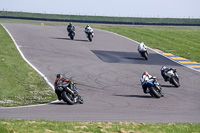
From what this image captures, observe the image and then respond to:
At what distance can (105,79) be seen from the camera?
2698cm

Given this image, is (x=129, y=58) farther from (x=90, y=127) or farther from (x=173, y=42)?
(x=90, y=127)

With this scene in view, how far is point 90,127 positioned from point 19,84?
1179cm

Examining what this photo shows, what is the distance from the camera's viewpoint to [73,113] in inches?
628

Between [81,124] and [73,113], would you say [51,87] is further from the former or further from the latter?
[81,124]

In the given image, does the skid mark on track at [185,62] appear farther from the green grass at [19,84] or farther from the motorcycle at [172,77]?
the green grass at [19,84]

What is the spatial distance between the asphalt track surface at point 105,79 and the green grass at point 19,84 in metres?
1.08

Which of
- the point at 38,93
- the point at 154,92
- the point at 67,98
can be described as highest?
the point at 67,98

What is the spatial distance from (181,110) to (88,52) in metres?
20.9

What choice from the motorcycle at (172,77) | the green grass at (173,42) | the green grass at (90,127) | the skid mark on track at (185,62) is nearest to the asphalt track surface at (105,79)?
the motorcycle at (172,77)

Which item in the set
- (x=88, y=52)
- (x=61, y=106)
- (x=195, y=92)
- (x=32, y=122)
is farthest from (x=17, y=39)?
(x=32, y=122)

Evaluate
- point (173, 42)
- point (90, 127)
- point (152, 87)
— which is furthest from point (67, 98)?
point (173, 42)

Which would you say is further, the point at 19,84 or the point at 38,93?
the point at 19,84

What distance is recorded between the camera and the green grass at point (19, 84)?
64.6 ft

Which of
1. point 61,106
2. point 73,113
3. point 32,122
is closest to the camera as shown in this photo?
point 32,122
